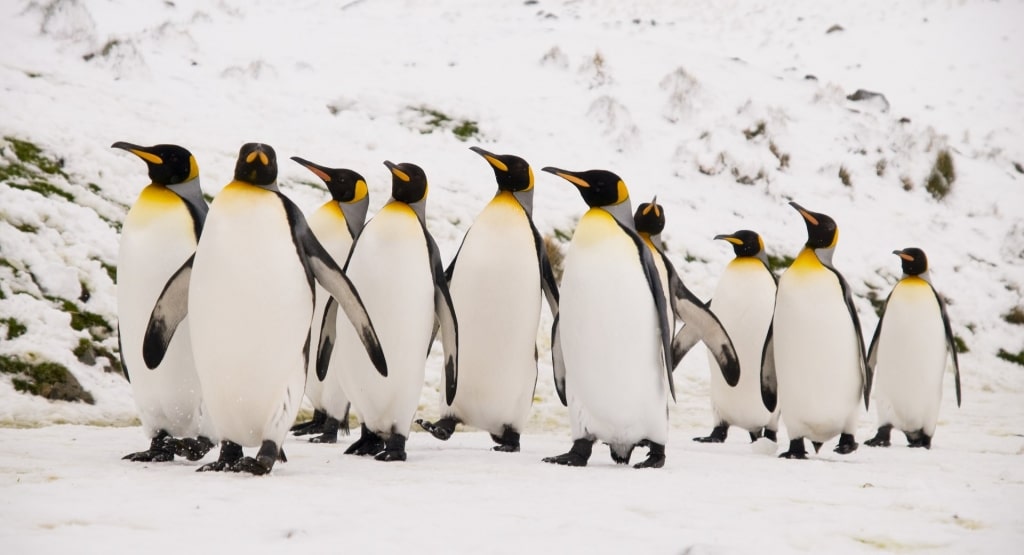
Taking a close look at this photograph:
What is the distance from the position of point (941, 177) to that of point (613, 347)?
1159 cm

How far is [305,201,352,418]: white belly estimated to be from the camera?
604cm

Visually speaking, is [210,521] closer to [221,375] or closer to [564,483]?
[221,375]

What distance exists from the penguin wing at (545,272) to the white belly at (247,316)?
179 cm

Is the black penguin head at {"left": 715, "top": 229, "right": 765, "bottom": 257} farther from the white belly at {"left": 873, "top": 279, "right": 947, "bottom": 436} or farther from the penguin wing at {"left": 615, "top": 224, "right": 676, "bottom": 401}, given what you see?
the penguin wing at {"left": 615, "top": 224, "right": 676, "bottom": 401}

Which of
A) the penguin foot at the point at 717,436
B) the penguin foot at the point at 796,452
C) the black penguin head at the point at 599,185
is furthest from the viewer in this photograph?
the penguin foot at the point at 717,436

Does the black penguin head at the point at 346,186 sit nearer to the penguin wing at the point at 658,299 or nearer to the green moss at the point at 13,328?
the penguin wing at the point at 658,299

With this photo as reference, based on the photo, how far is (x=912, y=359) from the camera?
275 inches

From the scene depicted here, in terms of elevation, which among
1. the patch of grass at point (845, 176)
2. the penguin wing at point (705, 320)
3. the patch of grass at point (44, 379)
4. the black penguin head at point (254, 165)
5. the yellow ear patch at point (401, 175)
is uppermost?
the patch of grass at point (845, 176)

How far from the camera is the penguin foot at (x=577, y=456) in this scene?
4.71 m

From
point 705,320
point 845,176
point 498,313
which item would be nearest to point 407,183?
point 498,313

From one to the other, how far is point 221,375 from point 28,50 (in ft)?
31.6

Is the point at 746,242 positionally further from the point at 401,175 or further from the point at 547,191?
the point at 547,191

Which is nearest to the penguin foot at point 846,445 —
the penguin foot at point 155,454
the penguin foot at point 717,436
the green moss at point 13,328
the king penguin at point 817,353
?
the king penguin at point 817,353

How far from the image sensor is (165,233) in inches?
177
